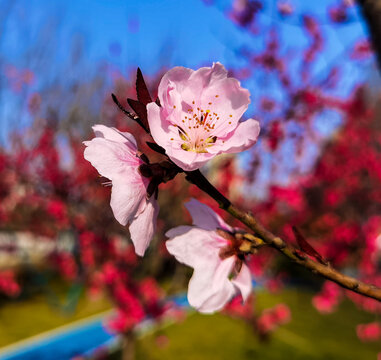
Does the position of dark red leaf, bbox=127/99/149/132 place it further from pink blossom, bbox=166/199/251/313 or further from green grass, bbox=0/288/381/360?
green grass, bbox=0/288/381/360

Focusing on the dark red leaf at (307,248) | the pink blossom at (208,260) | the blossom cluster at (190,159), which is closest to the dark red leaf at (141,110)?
the blossom cluster at (190,159)

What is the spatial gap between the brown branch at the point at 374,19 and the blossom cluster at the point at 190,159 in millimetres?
1200

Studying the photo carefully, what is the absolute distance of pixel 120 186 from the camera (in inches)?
29.1

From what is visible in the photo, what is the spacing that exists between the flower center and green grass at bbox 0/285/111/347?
9.64 m

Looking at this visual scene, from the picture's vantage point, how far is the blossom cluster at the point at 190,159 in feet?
2.43

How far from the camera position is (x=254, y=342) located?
9.29 m

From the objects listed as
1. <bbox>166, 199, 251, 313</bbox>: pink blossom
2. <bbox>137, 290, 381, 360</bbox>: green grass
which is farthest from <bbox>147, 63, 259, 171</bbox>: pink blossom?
<bbox>137, 290, 381, 360</bbox>: green grass

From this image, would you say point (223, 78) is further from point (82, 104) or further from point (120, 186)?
point (82, 104)

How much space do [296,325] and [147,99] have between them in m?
12.5

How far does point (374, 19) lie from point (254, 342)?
29.8ft

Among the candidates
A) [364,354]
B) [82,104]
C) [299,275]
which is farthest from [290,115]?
[299,275]

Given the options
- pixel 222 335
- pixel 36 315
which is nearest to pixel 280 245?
pixel 222 335

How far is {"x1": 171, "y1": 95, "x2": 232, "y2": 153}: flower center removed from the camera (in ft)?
2.77

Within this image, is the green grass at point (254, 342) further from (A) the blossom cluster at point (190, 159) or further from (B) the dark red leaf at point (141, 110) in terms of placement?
(B) the dark red leaf at point (141, 110)
